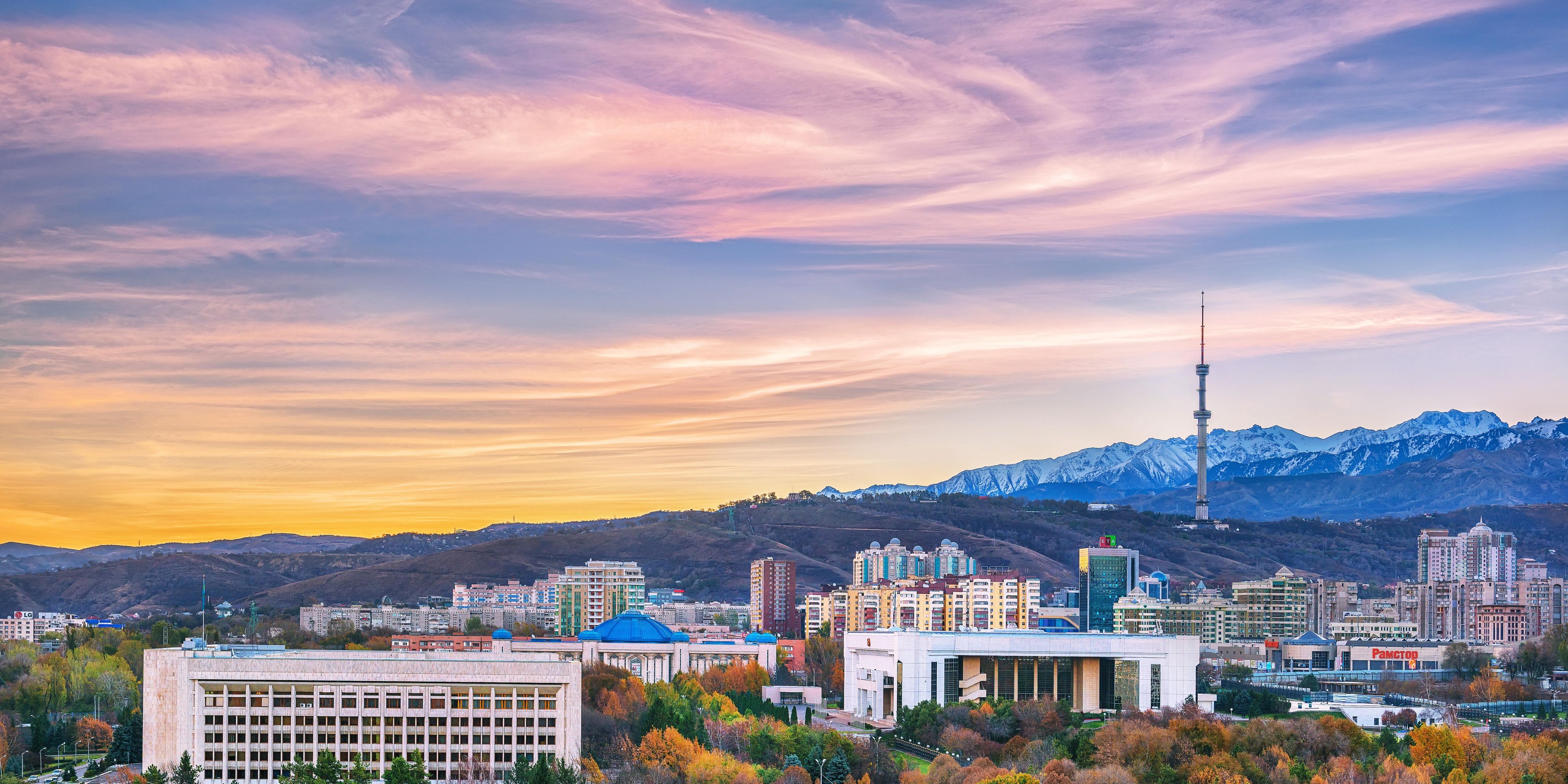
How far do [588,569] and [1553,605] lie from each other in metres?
76.2

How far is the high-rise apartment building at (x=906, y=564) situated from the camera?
168m

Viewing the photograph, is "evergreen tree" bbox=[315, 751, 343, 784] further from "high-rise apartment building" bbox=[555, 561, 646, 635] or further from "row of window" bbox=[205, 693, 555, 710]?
"high-rise apartment building" bbox=[555, 561, 646, 635]

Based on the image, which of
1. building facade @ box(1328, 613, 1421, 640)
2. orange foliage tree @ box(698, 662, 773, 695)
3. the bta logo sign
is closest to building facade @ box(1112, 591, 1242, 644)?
building facade @ box(1328, 613, 1421, 640)

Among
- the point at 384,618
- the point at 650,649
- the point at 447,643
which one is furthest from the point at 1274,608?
the point at 384,618

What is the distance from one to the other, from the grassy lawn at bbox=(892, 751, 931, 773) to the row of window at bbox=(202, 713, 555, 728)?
39.4 feet

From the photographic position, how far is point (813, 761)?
61.4 m

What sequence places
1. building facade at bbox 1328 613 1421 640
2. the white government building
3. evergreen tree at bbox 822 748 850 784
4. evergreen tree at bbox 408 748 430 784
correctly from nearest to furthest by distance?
1. evergreen tree at bbox 408 748 430 784
2. evergreen tree at bbox 822 748 850 784
3. the white government building
4. building facade at bbox 1328 613 1421 640

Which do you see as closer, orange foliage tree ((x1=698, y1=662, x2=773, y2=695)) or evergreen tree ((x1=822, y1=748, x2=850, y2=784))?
evergreen tree ((x1=822, y1=748, x2=850, y2=784))

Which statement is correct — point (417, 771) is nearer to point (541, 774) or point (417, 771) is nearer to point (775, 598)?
point (541, 774)

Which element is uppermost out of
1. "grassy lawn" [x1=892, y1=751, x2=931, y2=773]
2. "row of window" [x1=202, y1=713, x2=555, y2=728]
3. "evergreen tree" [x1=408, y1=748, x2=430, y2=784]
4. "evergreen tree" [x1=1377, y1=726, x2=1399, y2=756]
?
"row of window" [x1=202, y1=713, x2=555, y2=728]

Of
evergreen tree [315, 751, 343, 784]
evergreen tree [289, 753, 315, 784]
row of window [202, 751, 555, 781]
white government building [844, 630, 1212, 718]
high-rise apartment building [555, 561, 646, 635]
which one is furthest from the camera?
high-rise apartment building [555, 561, 646, 635]

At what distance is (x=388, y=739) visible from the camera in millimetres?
62375

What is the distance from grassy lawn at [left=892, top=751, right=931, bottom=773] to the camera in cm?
6544

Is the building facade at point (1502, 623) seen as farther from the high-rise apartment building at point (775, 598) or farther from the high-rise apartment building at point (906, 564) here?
the high-rise apartment building at point (775, 598)
